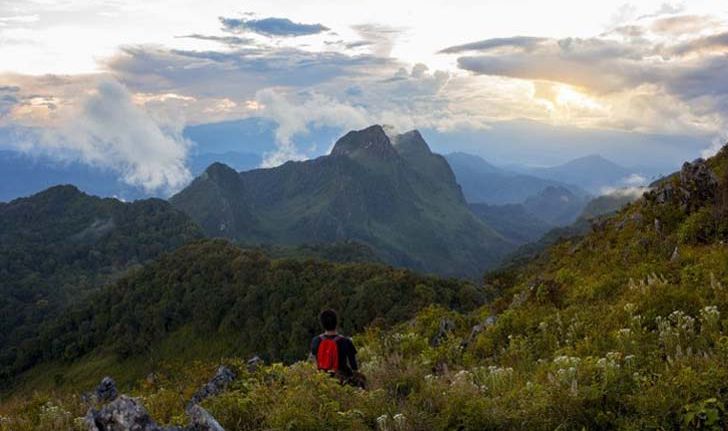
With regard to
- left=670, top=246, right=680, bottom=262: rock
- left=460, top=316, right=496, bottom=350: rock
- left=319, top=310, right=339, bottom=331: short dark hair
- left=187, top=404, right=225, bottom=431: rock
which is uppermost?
left=670, top=246, right=680, bottom=262: rock

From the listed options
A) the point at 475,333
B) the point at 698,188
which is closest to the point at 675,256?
the point at 698,188

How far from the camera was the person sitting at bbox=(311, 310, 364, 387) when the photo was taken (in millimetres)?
11445

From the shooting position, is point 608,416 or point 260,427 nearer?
point 608,416

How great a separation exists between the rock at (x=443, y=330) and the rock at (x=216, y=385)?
9071 millimetres

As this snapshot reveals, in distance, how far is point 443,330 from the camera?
67.9 feet

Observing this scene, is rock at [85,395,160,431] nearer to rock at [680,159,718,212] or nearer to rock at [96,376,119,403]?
rock at [96,376,119,403]

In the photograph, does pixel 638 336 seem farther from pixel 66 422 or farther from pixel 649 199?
pixel 649 199

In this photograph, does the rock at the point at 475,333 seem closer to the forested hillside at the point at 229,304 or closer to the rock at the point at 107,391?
the rock at the point at 107,391

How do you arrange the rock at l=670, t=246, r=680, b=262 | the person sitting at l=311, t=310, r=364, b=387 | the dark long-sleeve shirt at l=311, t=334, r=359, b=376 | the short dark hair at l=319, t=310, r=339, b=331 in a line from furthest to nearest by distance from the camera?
the rock at l=670, t=246, r=680, b=262 < the short dark hair at l=319, t=310, r=339, b=331 < the dark long-sleeve shirt at l=311, t=334, r=359, b=376 < the person sitting at l=311, t=310, r=364, b=387

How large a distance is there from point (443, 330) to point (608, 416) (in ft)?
43.4

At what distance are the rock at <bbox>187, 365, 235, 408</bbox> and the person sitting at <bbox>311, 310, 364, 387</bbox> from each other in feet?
7.14

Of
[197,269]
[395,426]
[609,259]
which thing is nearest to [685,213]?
[609,259]

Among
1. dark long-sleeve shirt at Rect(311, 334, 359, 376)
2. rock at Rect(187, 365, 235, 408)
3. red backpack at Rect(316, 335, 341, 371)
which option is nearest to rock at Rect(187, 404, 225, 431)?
rock at Rect(187, 365, 235, 408)

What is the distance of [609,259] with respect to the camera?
19.2 metres
